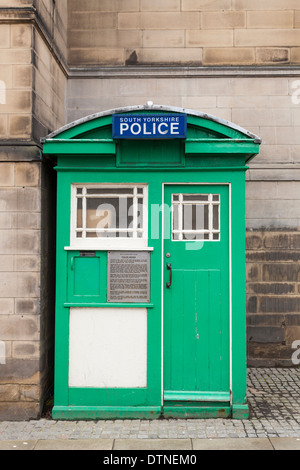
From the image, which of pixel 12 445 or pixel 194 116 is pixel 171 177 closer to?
pixel 194 116

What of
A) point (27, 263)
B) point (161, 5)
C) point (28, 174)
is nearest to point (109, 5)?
point (161, 5)

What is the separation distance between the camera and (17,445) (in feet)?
13.1

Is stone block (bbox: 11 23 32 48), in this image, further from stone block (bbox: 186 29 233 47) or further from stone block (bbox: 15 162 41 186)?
stone block (bbox: 186 29 233 47)

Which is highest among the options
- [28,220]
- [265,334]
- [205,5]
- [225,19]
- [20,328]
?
[205,5]

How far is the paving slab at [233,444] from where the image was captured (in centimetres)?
395

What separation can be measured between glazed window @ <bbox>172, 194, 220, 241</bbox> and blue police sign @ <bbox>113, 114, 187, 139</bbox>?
27.1 inches

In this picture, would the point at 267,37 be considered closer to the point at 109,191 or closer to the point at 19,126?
the point at 109,191

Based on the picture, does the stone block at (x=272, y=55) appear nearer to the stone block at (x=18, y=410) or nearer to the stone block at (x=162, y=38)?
the stone block at (x=162, y=38)

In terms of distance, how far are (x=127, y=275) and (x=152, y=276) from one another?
10.8 inches

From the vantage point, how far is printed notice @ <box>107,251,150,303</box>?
4656 mm

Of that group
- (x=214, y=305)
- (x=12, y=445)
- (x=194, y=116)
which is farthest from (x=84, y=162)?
(x=12, y=445)

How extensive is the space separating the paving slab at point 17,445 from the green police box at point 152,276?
55 centimetres

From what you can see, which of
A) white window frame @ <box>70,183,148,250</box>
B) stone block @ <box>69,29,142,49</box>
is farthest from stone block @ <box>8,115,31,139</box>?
stone block @ <box>69,29,142,49</box>

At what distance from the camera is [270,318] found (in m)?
6.47
